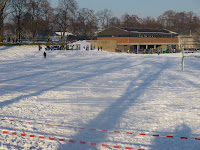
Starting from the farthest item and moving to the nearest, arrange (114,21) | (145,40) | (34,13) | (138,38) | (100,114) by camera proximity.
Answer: (114,21) → (145,40) → (138,38) → (34,13) → (100,114)

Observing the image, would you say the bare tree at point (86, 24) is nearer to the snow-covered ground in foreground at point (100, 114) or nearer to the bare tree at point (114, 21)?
the bare tree at point (114, 21)

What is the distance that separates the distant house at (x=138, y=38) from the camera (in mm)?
71438

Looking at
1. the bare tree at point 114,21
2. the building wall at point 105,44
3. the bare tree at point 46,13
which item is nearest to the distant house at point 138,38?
the building wall at point 105,44

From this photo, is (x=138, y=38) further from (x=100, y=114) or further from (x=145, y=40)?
(x=100, y=114)

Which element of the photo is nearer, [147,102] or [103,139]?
[103,139]

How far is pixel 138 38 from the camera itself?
2867 inches

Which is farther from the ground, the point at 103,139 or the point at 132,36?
the point at 132,36

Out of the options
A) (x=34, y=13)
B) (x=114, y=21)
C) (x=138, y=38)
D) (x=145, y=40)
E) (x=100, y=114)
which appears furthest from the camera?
(x=114, y=21)

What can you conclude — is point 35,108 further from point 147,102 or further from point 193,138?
point 193,138

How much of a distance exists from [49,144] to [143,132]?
3019 mm

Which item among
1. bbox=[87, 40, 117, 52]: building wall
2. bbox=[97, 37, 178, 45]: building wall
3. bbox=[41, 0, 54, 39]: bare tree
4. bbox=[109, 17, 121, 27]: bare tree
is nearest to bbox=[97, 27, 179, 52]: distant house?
bbox=[97, 37, 178, 45]: building wall

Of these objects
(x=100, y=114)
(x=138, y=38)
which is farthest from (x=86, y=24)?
(x=100, y=114)

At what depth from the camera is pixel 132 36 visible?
237ft

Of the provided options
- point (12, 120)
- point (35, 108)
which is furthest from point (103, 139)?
point (35, 108)
